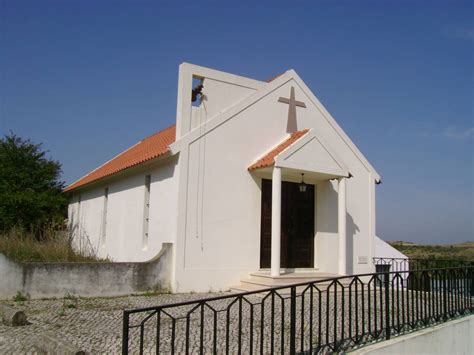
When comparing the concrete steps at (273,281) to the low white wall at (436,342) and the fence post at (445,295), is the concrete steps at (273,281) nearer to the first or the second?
the fence post at (445,295)

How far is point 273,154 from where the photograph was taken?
492 inches

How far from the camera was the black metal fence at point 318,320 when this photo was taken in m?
5.65

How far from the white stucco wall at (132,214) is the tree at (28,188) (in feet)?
7.30

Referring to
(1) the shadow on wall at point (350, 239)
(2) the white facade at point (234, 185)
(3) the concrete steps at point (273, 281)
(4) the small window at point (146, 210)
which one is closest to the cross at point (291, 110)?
(2) the white facade at point (234, 185)

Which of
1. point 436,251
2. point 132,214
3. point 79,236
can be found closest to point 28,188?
point 79,236

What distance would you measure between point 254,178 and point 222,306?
448 centimetres

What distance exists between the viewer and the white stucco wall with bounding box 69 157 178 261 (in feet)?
39.4

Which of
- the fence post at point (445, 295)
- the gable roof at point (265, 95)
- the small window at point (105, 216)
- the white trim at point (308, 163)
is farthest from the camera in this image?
the small window at point (105, 216)

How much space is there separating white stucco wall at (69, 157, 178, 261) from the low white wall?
637 cm

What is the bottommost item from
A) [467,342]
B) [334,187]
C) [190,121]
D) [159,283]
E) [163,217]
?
[467,342]

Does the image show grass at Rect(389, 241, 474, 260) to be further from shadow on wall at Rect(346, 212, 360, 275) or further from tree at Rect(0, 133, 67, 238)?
tree at Rect(0, 133, 67, 238)

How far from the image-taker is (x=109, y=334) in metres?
6.88

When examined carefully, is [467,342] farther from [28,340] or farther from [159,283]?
[28,340]

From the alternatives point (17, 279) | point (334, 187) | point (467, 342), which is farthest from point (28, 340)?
point (334, 187)
